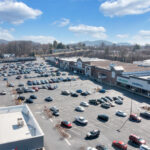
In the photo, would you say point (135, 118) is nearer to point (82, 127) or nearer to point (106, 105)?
point (106, 105)

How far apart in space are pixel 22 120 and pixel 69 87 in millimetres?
30049

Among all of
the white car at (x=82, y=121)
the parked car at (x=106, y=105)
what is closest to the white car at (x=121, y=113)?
the parked car at (x=106, y=105)

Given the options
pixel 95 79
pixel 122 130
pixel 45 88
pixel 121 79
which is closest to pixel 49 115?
pixel 122 130

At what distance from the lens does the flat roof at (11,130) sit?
18959mm

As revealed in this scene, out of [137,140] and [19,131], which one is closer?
[19,131]

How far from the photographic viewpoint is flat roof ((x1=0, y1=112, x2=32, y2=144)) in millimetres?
18959

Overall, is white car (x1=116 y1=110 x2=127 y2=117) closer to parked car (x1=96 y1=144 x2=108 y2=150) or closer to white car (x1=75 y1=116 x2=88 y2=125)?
white car (x1=75 y1=116 x2=88 y2=125)

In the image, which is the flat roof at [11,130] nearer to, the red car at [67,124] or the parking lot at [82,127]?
the parking lot at [82,127]

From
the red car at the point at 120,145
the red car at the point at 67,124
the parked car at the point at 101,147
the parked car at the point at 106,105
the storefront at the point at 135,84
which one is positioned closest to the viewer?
the parked car at the point at 101,147

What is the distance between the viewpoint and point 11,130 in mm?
20719

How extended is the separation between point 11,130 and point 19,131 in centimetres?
117

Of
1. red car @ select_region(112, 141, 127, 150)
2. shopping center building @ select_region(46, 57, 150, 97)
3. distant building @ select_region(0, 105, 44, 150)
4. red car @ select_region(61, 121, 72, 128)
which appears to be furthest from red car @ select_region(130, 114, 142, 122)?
distant building @ select_region(0, 105, 44, 150)

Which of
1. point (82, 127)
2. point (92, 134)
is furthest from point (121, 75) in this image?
point (92, 134)

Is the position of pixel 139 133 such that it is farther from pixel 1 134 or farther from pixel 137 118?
pixel 1 134
